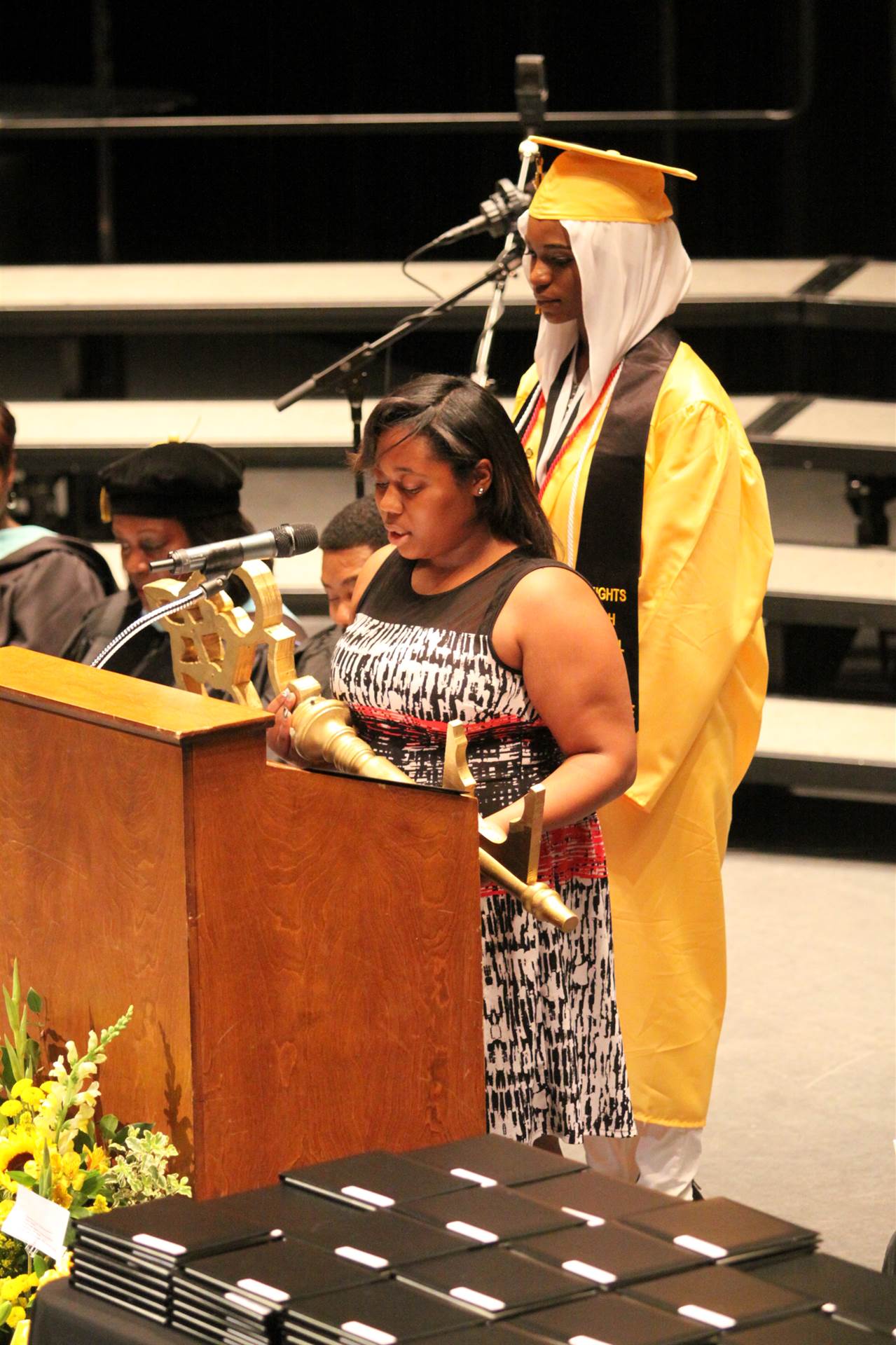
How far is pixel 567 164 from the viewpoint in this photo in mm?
2984

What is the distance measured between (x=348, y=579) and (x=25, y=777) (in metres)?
1.68

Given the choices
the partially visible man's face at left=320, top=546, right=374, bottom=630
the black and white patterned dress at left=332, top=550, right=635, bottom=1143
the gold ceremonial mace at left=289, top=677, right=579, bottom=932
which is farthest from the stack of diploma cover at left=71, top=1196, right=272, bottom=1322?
the partially visible man's face at left=320, top=546, right=374, bottom=630

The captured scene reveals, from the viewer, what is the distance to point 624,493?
9.87 ft

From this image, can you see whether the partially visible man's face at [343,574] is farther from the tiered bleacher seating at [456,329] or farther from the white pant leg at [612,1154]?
the tiered bleacher seating at [456,329]

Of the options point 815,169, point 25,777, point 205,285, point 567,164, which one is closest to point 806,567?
point 815,169

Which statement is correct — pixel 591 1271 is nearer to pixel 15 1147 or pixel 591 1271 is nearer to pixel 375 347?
pixel 15 1147

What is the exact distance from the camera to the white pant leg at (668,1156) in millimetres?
3020

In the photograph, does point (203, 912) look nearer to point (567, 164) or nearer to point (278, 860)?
point (278, 860)

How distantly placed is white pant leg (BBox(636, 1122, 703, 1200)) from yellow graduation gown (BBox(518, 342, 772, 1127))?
3 cm

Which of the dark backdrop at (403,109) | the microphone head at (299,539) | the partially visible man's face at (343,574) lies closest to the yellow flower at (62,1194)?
the microphone head at (299,539)

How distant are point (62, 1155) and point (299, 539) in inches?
25.6

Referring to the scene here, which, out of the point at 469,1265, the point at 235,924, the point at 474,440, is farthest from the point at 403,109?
the point at 469,1265

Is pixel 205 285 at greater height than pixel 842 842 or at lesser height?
greater

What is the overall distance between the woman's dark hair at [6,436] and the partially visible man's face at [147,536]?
16.6 inches
